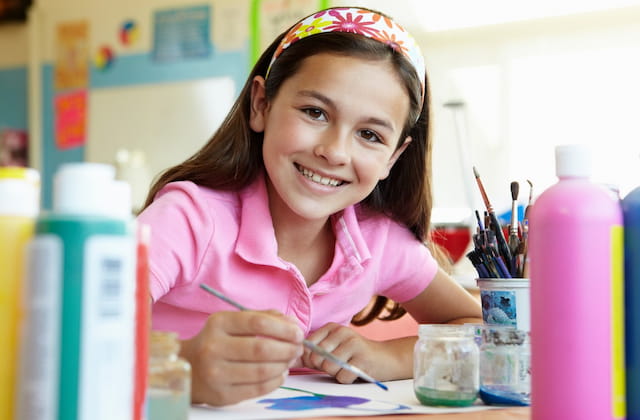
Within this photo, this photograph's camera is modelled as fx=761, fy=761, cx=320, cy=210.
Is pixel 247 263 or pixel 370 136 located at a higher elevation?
pixel 370 136

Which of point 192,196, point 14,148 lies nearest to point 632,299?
point 192,196

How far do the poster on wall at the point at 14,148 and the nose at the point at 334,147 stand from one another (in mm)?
3444

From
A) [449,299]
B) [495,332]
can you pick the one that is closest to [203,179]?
[449,299]

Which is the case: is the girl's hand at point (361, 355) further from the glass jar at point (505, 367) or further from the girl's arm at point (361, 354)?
the glass jar at point (505, 367)

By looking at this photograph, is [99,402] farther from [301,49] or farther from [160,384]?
[301,49]

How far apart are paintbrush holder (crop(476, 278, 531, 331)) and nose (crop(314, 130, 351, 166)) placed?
0.26 m

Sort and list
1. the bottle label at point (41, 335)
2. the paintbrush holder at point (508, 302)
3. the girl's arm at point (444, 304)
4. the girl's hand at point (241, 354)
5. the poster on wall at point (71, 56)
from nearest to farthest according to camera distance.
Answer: the bottle label at point (41, 335) → the girl's hand at point (241, 354) → the paintbrush holder at point (508, 302) → the girl's arm at point (444, 304) → the poster on wall at point (71, 56)

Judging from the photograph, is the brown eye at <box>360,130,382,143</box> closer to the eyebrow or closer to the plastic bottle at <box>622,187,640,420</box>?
the eyebrow

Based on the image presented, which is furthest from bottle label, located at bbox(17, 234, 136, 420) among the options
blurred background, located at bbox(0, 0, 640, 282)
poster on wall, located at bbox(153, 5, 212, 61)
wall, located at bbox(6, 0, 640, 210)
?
poster on wall, located at bbox(153, 5, 212, 61)

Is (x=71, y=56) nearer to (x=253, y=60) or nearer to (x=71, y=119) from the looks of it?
(x=71, y=119)

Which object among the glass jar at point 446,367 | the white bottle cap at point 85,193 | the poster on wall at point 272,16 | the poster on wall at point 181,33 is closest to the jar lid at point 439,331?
the glass jar at point 446,367

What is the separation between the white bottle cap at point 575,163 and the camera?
20.1 inches

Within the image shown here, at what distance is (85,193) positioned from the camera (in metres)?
0.39

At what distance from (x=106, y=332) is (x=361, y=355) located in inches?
18.6
